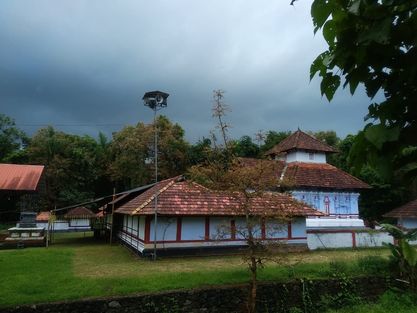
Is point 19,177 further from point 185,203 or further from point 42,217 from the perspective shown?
point 42,217

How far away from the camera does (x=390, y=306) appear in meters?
11.5

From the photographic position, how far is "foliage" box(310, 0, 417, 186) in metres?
1.60

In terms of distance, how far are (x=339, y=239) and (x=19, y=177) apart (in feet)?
Result: 62.8

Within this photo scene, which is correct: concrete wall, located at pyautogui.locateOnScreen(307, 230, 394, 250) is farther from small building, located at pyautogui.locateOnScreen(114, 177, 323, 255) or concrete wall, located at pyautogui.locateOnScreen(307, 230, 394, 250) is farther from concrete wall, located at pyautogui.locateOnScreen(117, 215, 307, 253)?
concrete wall, located at pyautogui.locateOnScreen(117, 215, 307, 253)

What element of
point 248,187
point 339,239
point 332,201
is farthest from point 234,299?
point 332,201

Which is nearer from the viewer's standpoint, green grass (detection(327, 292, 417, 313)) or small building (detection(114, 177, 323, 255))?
green grass (detection(327, 292, 417, 313))

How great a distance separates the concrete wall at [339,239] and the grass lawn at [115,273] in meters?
2.36

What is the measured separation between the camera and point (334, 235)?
20.6m

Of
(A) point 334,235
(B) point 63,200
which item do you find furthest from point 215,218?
(B) point 63,200

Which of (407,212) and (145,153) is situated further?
(145,153)

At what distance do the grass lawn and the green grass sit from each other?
45.7 inches

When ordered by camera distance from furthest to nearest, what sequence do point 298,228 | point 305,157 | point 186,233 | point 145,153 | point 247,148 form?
point 247,148
point 145,153
point 305,157
point 298,228
point 186,233

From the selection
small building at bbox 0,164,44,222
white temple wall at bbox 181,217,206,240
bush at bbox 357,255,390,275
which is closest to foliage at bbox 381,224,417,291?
bush at bbox 357,255,390,275

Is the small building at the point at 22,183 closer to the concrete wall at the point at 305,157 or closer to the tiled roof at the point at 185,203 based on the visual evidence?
the tiled roof at the point at 185,203
